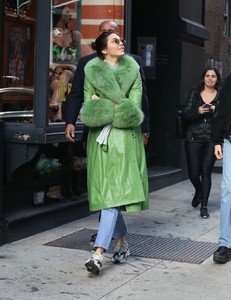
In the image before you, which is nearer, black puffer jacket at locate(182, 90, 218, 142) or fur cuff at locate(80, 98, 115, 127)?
fur cuff at locate(80, 98, 115, 127)

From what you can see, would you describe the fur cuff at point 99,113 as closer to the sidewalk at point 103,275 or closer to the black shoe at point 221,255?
the sidewalk at point 103,275

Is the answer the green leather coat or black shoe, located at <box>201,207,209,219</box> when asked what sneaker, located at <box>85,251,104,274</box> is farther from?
black shoe, located at <box>201,207,209,219</box>

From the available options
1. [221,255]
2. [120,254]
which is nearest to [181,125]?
[221,255]

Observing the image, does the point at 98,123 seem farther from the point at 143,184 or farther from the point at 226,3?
the point at 226,3

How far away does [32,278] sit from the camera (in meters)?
5.61

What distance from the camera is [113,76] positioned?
5785mm

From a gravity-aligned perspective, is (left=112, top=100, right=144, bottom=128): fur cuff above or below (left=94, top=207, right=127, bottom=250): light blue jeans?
above

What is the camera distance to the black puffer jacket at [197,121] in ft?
28.0

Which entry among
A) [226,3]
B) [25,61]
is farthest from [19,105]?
[226,3]

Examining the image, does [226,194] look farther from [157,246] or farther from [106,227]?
[106,227]

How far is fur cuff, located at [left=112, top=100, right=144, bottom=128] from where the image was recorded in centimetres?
568

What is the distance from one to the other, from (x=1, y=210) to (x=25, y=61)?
1.53m

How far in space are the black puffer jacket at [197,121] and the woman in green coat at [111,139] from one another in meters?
2.75

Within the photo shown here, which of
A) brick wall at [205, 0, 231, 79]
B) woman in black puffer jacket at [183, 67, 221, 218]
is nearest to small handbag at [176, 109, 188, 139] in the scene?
woman in black puffer jacket at [183, 67, 221, 218]
